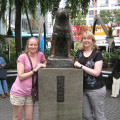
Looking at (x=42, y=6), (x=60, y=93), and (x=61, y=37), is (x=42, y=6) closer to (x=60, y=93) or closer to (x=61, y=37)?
(x=61, y=37)

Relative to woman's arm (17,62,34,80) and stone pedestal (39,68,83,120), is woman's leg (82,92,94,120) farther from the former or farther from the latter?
woman's arm (17,62,34,80)

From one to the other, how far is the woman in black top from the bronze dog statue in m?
0.77

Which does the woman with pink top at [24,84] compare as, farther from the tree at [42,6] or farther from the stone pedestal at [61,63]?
the tree at [42,6]

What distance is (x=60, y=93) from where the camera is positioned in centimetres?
302

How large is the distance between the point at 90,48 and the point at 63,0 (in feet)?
27.4

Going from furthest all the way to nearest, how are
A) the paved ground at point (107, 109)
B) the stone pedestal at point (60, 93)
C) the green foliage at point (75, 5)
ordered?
the green foliage at point (75, 5), the paved ground at point (107, 109), the stone pedestal at point (60, 93)

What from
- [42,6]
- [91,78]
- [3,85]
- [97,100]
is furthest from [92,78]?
[42,6]

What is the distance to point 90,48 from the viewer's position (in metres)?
2.87

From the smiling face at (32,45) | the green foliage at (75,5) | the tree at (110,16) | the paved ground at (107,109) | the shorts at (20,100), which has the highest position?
the tree at (110,16)

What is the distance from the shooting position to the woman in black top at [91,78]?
8.85ft

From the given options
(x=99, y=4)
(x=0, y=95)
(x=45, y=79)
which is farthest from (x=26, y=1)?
(x=99, y=4)

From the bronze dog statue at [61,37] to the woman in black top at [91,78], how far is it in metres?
0.77

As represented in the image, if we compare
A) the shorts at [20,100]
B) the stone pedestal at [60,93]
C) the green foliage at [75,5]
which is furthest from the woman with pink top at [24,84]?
the green foliage at [75,5]

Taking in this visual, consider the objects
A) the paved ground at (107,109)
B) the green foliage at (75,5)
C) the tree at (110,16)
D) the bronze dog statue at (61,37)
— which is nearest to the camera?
the bronze dog statue at (61,37)
